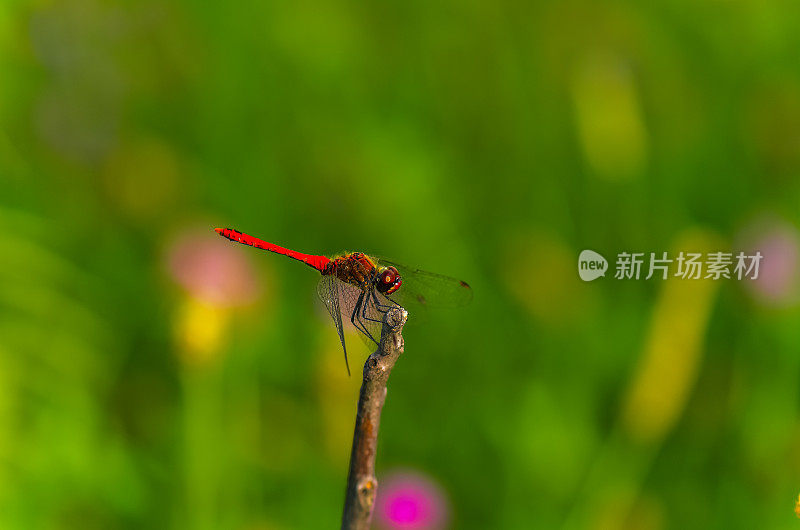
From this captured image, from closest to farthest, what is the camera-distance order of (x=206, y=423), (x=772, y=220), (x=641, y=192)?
1. (x=206, y=423)
2. (x=772, y=220)
3. (x=641, y=192)

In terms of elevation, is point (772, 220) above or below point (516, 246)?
above

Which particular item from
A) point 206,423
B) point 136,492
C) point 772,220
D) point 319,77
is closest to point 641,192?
point 772,220

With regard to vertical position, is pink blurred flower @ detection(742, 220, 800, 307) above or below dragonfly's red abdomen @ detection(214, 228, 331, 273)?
above

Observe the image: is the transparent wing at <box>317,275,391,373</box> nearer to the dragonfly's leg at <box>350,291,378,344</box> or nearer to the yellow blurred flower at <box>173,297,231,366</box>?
the dragonfly's leg at <box>350,291,378,344</box>

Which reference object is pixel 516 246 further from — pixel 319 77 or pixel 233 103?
pixel 233 103

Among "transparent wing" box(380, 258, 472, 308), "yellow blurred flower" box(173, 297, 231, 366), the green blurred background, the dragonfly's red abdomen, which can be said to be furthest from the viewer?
the green blurred background

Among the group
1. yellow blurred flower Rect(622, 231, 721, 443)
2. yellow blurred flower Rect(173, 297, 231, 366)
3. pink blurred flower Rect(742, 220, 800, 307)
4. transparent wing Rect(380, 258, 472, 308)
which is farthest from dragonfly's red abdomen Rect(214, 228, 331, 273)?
pink blurred flower Rect(742, 220, 800, 307)

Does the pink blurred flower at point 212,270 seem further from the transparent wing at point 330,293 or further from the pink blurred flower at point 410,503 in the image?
the transparent wing at point 330,293
